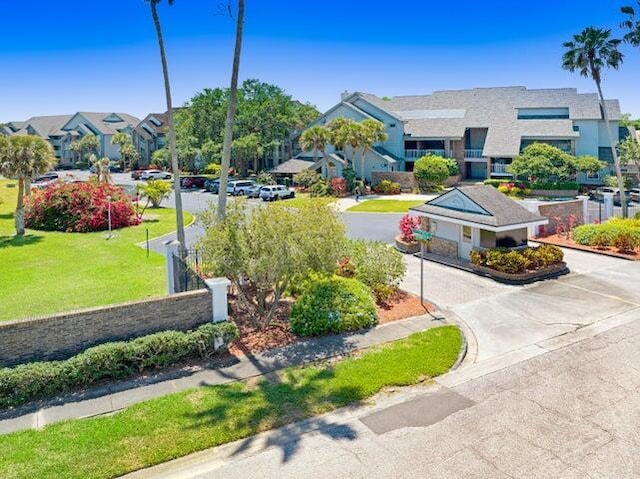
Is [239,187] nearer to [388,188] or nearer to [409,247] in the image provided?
[388,188]

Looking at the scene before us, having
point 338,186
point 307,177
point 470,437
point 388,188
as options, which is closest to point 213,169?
point 307,177

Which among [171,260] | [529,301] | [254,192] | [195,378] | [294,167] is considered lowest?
[195,378]

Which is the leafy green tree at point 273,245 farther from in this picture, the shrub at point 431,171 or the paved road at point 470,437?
the shrub at point 431,171

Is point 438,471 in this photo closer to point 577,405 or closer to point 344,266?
point 577,405

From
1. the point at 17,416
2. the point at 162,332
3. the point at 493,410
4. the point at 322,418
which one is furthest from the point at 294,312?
the point at 17,416

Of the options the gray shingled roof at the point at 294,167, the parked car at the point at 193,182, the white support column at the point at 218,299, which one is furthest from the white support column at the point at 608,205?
the parked car at the point at 193,182

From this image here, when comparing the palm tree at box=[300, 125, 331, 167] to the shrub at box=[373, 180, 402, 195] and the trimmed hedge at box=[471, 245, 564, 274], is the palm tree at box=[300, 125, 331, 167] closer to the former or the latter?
the shrub at box=[373, 180, 402, 195]

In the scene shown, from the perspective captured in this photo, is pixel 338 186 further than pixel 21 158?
Yes
